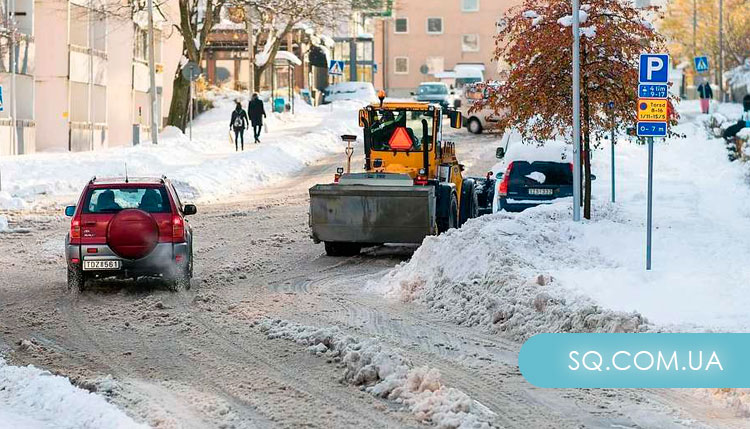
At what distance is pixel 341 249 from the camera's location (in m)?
20.8

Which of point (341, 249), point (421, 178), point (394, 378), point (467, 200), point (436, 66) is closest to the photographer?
point (394, 378)

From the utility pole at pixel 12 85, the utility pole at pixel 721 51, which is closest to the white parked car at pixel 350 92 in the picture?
the utility pole at pixel 721 51

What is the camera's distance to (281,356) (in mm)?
12078

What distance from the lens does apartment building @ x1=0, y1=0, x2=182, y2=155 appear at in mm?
40344

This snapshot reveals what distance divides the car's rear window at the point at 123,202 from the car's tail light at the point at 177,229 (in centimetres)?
16

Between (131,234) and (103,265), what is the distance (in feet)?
1.64

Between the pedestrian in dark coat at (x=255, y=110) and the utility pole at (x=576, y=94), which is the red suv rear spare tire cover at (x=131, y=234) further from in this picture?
the pedestrian in dark coat at (x=255, y=110)

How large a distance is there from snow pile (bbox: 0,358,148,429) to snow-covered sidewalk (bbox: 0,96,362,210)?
17048mm

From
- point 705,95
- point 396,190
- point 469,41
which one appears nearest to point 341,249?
point 396,190

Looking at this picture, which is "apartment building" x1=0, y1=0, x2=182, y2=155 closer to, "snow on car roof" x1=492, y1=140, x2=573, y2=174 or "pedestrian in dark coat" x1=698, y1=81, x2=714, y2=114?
"snow on car roof" x1=492, y1=140, x2=573, y2=174

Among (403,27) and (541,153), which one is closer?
(541,153)

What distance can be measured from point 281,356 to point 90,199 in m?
5.15

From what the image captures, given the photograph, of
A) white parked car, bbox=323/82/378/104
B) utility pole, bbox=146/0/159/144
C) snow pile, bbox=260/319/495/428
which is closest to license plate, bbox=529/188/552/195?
snow pile, bbox=260/319/495/428

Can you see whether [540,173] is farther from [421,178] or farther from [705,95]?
[705,95]
